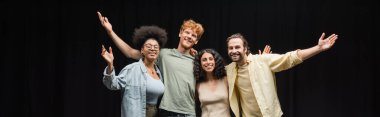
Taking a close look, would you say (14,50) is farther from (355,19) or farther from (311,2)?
(355,19)

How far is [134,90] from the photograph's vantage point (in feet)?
11.1

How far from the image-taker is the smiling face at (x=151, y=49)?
3.53 metres

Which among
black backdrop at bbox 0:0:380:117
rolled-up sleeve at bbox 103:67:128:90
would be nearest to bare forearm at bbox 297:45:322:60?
rolled-up sleeve at bbox 103:67:128:90

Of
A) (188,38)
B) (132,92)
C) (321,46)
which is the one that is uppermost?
(188,38)

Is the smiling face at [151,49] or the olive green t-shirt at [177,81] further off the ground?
the smiling face at [151,49]

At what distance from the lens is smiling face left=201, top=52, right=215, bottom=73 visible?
3639 mm

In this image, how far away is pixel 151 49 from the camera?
139 inches

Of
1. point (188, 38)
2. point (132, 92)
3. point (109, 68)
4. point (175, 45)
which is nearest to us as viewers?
point (109, 68)

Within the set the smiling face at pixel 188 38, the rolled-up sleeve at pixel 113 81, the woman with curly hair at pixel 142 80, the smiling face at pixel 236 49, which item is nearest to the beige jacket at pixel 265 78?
the smiling face at pixel 236 49

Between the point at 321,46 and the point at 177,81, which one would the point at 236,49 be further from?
the point at 321,46

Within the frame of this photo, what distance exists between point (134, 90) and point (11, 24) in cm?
257

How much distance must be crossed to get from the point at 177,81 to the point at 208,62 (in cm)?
29

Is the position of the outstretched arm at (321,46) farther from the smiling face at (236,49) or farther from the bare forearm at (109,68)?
the bare forearm at (109,68)

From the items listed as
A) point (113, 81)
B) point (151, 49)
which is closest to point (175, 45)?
point (151, 49)
